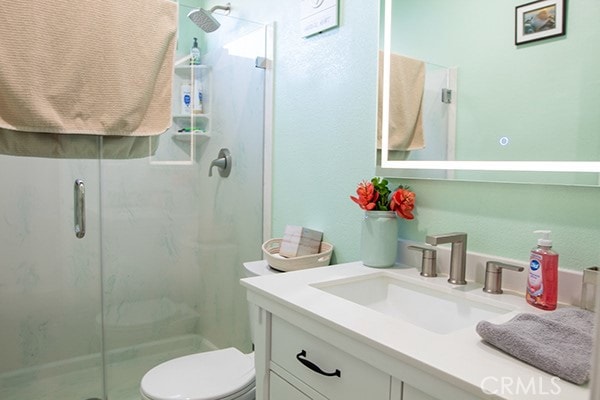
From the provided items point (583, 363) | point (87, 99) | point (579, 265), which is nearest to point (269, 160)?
point (87, 99)

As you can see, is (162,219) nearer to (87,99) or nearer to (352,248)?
(87,99)

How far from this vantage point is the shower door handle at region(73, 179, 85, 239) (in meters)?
1.97

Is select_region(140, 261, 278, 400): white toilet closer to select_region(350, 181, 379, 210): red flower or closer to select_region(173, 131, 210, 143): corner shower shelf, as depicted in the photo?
select_region(350, 181, 379, 210): red flower

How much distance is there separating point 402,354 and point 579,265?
527mm

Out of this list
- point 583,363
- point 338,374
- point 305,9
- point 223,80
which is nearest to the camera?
point 583,363

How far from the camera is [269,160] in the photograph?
1.99 meters

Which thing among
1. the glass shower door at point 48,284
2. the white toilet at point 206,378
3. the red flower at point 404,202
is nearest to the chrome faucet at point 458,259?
the red flower at point 404,202

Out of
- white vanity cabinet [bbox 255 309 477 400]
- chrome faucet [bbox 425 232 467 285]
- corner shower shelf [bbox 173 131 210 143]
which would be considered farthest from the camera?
corner shower shelf [bbox 173 131 210 143]

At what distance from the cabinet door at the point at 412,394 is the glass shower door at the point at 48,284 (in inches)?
67.6

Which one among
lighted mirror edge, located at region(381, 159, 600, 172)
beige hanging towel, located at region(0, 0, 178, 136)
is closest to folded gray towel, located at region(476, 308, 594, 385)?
lighted mirror edge, located at region(381, 159, 600, 172)

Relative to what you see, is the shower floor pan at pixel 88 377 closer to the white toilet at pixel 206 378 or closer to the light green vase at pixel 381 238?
the white toilet at pixel 206 378

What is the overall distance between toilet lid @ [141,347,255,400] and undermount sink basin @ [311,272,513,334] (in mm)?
614

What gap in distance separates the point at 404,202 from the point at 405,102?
331 mm

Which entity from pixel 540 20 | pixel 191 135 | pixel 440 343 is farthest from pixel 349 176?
pixel 191 135
